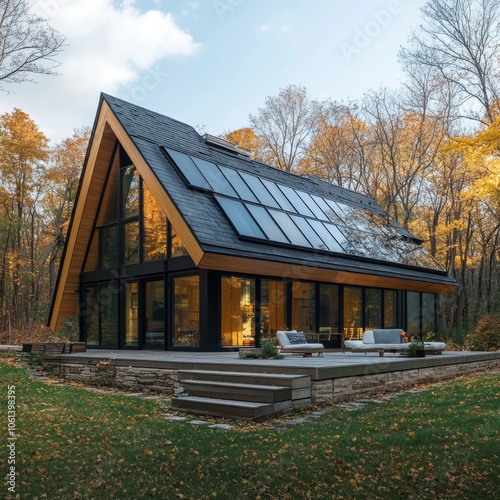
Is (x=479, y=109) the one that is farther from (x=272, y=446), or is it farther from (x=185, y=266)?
(x=272, y=446)

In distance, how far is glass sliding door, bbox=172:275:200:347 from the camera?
1277cm

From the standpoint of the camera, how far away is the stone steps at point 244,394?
276 inches

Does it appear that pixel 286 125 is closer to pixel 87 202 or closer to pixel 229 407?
pixel 87 202

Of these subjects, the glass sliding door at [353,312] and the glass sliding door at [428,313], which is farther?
the glass sliding door at [428,313]

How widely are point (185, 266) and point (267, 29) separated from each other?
5.56 m

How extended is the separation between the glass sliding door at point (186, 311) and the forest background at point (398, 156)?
8.44 meters

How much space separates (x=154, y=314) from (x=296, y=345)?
441 cm

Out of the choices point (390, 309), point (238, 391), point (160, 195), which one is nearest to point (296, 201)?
point (390, 309)

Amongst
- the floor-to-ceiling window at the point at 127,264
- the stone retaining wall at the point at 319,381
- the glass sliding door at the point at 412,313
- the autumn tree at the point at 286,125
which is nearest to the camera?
the stone retaining wall at the point at 319,381

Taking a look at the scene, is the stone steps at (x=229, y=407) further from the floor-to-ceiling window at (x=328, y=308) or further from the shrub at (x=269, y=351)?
the floor-to-ceiling window at (x=328, y=308)
